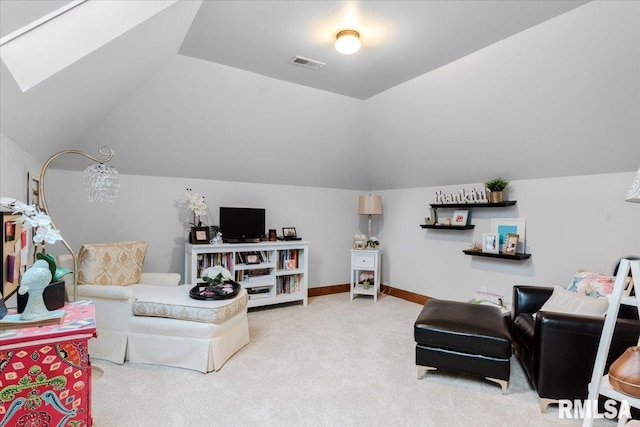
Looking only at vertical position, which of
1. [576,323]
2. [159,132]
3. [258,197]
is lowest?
[576,323]

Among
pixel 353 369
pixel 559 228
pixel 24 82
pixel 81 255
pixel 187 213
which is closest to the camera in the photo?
pixel 24 82

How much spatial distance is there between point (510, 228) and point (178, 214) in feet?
12.9

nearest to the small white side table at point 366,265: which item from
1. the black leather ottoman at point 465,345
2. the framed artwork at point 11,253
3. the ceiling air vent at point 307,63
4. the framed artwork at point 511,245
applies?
the framed artwork at point 511,245

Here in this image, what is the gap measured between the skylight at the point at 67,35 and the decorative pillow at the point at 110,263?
1.95 m

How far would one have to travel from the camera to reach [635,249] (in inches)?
115

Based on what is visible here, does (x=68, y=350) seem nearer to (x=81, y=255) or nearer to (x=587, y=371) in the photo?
(x=81, y=255)

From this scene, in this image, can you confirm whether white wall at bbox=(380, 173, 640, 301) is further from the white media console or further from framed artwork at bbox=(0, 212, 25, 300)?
framed artwork at bbox=(0, 212, 25, 300)

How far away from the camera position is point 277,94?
3.81m

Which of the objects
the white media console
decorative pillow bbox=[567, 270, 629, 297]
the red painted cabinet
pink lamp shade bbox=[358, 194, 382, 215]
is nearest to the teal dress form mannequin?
the red painted cabinet

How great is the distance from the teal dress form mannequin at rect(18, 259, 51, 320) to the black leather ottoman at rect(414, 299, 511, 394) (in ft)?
7.68

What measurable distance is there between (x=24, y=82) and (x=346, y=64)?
2.50m

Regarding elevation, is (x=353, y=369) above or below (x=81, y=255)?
below

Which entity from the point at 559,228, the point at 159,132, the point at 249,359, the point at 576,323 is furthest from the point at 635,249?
the point at 159,132

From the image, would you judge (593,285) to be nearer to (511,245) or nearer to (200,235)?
(511,245)
